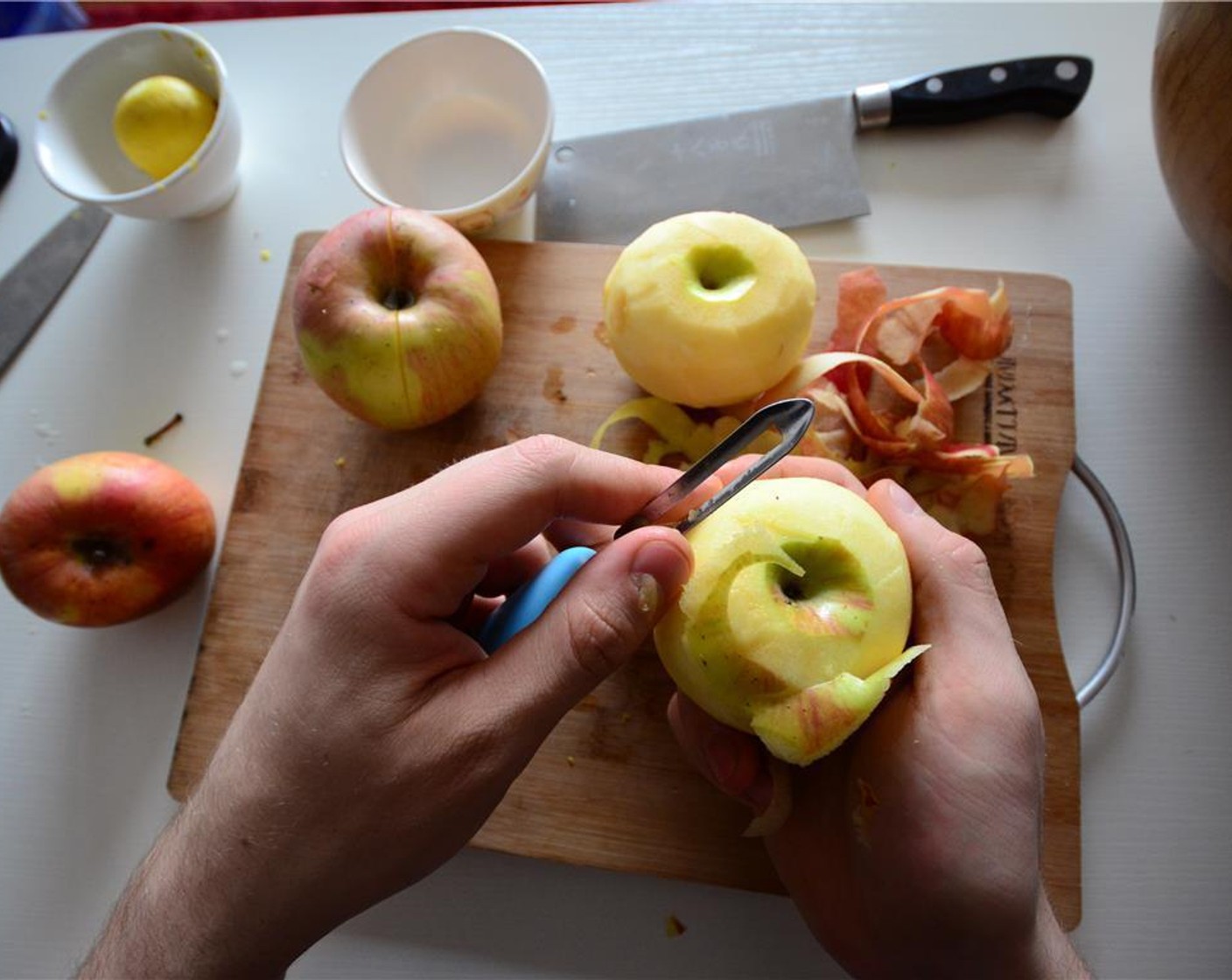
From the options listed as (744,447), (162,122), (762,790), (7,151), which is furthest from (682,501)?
(7,151)

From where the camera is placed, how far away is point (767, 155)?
1478 millimetres

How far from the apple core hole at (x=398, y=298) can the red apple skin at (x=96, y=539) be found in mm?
430

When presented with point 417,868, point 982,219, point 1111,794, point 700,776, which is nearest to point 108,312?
point 417,868

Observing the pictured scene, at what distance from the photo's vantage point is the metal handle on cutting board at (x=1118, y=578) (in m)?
1.23

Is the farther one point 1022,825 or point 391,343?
point 391,343

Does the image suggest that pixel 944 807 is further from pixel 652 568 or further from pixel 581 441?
pixel 581 441

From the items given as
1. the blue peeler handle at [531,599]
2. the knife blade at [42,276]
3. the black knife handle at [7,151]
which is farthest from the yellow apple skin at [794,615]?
the black knife handle at [7,151]

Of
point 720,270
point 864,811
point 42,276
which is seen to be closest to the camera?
point 864,811

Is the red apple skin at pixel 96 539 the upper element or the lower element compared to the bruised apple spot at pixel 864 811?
upper

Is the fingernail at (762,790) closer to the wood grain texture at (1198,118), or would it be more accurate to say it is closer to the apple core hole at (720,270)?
the apple core hole at (720,270)

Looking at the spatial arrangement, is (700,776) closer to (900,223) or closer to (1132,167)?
(900,223)

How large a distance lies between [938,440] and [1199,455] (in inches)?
18.4

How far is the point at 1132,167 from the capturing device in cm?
151

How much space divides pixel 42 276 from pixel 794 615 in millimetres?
1475
